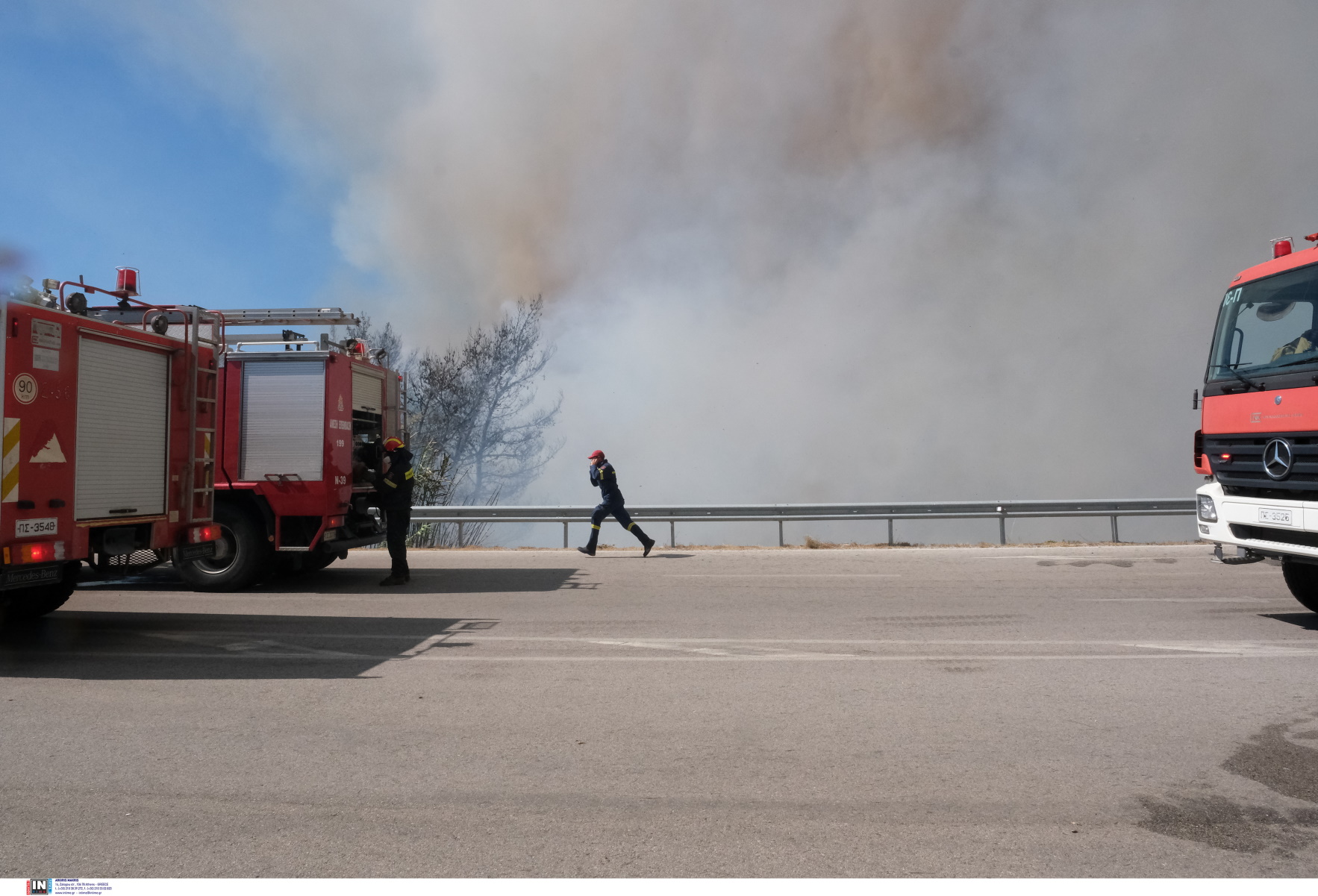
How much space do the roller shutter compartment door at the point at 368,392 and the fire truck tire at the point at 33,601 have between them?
3.63 metres

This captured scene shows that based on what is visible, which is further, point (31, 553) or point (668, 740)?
point (31, 553)

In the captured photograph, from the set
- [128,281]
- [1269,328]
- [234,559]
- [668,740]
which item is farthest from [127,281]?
[1269,328]

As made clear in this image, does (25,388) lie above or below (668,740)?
above

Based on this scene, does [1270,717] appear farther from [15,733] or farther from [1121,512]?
[1121,512]

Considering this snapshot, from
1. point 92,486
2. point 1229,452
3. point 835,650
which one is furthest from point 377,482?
point 1229,452

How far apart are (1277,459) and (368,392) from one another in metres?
8.97

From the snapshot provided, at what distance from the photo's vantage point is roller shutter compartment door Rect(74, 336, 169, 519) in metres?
6.19

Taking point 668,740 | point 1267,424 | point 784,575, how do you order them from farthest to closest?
point 784,575
point 1267,424
point 668,740

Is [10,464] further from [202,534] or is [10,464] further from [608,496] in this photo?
[608,496]

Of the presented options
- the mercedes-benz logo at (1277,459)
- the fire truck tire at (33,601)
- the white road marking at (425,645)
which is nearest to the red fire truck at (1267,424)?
the mercedes-benz logo at (1277,459)

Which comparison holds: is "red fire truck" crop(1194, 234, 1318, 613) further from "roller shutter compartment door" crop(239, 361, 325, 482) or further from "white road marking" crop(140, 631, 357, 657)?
"roller shutter compartment door" crop(239, 361, 325, 482)

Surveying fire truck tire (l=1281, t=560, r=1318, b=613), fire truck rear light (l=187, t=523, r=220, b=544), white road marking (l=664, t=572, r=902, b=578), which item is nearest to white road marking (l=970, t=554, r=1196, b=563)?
white road marking (l=664, t=572, r=902, b=578)

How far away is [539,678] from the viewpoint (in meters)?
5.31

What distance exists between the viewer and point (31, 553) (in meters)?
5.62
